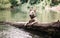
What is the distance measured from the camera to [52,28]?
37.4ft

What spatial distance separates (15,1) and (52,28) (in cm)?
3192

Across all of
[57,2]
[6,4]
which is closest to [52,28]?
[57,2]

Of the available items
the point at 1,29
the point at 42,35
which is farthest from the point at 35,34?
→ the point at 1,29

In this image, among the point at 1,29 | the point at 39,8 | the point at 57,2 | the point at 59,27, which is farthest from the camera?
the point at 57,2

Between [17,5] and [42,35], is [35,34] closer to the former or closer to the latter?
[42,35]

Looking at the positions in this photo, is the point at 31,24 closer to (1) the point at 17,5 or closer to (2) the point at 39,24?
(2) the point at 39,24

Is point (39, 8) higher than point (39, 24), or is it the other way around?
point (39, 24)

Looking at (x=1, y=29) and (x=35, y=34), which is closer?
(x=35, y=34)

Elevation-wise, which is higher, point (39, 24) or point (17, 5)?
point (39, 24)

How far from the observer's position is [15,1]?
42.7 m

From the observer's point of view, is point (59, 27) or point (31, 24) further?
point (31, 24)

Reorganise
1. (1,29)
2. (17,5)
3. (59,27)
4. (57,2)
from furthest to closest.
Answer: (17,5)
(57,2)
(1,29)
(59,27)

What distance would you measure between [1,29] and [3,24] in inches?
20.3

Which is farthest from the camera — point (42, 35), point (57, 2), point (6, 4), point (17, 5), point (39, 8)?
point (17, 5)
